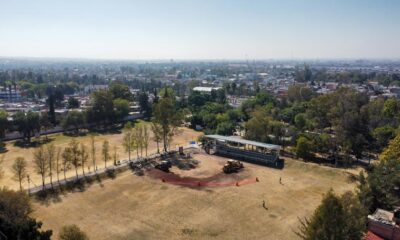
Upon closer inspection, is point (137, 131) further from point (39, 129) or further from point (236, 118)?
point (236, 118)

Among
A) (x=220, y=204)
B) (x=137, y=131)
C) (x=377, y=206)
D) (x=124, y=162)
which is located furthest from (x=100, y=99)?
(x=377, y=206)

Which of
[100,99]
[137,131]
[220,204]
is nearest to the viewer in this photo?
[220,204]

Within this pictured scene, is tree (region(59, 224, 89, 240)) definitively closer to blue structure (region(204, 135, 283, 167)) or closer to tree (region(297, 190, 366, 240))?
tree (region(297, 190, 366, 240))

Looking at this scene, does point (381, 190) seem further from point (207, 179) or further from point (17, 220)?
point (17, 220)

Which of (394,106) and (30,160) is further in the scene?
(394,106)

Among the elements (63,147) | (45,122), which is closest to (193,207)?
(63,147)

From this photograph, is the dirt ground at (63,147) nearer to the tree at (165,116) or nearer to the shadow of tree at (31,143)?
the shadow of tree at (31,143)

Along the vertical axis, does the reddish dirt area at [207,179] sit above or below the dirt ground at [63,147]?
above

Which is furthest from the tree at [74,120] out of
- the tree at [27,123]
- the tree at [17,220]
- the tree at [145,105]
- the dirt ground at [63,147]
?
the tree at [17,220]
